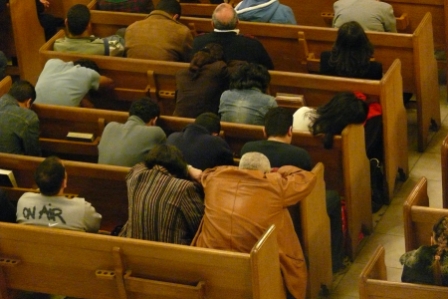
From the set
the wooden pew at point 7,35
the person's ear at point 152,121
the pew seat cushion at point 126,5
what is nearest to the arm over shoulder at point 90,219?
the person's ear at point 152,121

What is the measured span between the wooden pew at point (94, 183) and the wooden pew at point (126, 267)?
1.80 feet

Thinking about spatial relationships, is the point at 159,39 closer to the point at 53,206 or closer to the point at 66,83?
the point at 66,83

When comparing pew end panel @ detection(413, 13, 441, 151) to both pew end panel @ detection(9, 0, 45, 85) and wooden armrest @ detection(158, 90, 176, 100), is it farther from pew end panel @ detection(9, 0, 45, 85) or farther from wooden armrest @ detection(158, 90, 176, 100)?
pew end panel @ detection(9, 0, 45, 85)

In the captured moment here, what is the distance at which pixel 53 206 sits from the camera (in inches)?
184

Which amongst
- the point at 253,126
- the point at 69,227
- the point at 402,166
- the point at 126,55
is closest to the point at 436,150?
the point at 402,166

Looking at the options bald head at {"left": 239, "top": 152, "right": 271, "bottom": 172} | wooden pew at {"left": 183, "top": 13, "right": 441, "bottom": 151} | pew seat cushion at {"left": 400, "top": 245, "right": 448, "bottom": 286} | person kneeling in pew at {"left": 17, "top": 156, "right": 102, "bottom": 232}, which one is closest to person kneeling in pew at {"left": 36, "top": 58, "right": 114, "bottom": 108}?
wooden pew at {"left": 183, "top": 13, "right": 441, "bottom": 151}

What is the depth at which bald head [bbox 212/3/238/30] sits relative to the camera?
19.8ft

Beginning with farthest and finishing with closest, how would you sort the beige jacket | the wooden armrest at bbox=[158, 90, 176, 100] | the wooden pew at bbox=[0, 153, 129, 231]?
the beige jacket, the wooden armrest at bbox=[158, 90, 176, 100], the wooden pew at bbox=[0, 153, 129, 231]

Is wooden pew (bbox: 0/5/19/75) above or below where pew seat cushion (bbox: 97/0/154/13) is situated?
below

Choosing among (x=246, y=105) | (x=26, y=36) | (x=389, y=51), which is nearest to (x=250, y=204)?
(x=246, y=105)

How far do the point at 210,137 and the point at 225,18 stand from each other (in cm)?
132

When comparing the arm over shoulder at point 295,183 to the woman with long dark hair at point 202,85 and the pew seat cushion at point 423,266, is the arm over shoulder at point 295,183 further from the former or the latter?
the woman with long dark hair at point 202,85

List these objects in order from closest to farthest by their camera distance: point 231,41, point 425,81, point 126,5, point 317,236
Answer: point 317,236
point 231,41
point 425,81
point 126,5

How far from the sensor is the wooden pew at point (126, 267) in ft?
13.9
